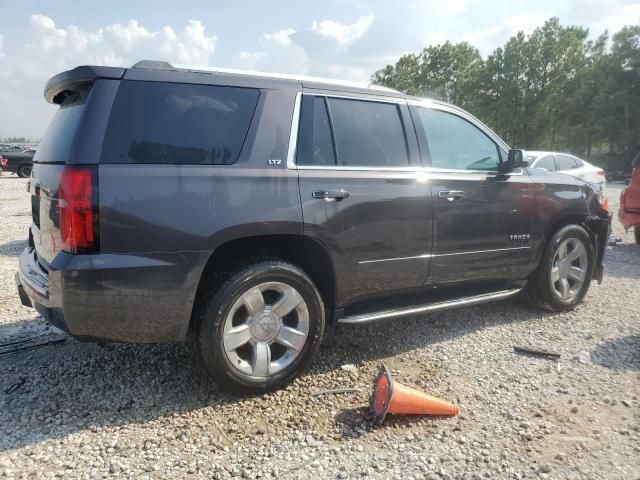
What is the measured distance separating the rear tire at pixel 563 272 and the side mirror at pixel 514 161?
2.83 ft

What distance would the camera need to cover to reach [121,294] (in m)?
2.51

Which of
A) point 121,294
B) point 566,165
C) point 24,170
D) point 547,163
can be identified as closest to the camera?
point 121,294

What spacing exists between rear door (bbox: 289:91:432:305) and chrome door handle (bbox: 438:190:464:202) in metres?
0.13

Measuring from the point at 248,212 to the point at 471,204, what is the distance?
191 cm

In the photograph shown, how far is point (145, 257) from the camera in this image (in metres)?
2.53

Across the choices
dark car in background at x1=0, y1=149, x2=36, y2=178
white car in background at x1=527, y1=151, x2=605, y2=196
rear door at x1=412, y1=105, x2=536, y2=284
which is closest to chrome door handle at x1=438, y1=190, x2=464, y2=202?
rear door at x1=412, y1=105, x2=536, y2=284

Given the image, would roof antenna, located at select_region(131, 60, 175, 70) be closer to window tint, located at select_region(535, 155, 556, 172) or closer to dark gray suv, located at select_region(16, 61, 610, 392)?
dark gray suv, located at select_region(16, 61, 610, 392)

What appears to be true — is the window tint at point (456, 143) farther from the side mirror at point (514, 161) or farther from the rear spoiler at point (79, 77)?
the rear spoiler at point (79, 77)

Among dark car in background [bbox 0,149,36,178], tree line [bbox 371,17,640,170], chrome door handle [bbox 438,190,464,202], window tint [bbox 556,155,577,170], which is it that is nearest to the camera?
chrome door handle [bbox 438,190,464,202]

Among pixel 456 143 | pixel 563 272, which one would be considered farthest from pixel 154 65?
pixel 563 272

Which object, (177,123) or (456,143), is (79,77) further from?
(456,143)

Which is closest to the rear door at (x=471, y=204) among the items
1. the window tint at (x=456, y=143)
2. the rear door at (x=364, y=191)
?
the window tint at (x=456, y=143)

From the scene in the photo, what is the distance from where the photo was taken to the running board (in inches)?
128

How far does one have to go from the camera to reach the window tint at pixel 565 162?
11.9 meters
